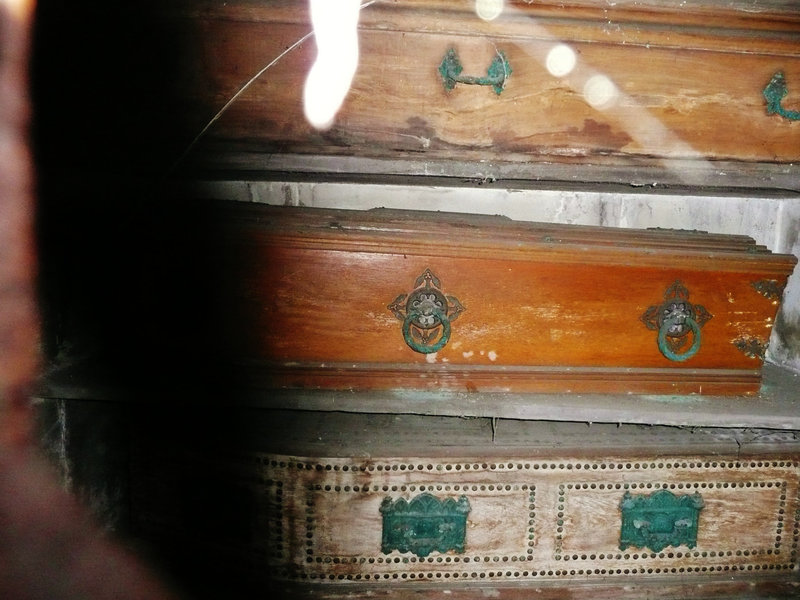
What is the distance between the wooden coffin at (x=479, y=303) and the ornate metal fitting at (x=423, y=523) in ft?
0.78

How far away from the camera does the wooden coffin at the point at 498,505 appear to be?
3.31 ft

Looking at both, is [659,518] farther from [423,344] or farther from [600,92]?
[600,92]

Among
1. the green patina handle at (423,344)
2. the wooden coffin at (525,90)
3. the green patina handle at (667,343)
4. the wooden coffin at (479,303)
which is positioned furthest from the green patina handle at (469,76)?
the green patina handle at (667,343)

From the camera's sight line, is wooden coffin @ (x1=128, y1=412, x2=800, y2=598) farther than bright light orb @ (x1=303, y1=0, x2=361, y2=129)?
Yes

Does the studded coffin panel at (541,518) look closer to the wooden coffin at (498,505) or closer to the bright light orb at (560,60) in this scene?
the wooden coffin at (498,505)

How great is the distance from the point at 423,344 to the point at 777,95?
842 mm

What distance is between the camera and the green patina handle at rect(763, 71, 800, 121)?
965 mm

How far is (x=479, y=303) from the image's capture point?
98 cm

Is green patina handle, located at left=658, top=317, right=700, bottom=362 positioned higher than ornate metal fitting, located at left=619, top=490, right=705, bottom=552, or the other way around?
green patina handle, located at left=658, top=317, right=700, bottom=362

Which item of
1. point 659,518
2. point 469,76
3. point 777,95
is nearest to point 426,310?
point 469,76

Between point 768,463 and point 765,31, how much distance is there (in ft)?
2.83

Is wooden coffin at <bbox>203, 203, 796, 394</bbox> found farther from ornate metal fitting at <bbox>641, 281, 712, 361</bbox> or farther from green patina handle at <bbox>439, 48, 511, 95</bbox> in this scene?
green patina handle at <bbox>439, 48, 511, 95</bbox>

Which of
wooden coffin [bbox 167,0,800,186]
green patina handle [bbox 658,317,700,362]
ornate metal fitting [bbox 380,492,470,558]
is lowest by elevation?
ornate metal fitting [bbox 380,492,470,558]

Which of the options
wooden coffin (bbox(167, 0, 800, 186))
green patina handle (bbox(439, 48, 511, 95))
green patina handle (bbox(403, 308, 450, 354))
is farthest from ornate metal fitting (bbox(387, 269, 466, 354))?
green patina handle (bbox(439, 48, 511, 95))
